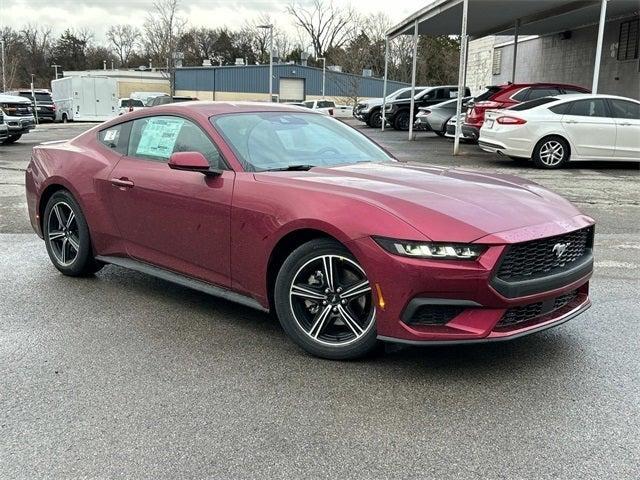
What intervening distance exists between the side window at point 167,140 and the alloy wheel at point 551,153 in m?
10.1

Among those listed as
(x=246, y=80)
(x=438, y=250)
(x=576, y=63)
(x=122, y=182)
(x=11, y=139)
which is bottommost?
(x=11, y=139)

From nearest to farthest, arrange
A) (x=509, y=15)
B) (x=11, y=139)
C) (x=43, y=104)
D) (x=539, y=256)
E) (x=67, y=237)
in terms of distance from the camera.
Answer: (x=539, y=256) < (x=67, y=237) < (x=509, y=15) < (x=11, y=139) < (x=43, y=104)

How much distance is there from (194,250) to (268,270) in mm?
683

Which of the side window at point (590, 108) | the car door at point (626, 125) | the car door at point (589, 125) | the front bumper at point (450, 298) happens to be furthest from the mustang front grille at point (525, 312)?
the car door at point (626, 125)

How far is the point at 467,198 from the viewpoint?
11.8 ft

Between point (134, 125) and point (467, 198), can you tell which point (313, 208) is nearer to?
point (467, 198)

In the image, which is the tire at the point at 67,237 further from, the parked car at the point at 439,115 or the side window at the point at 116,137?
the parked car at the point at 439,115

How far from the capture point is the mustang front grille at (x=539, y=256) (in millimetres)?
3283

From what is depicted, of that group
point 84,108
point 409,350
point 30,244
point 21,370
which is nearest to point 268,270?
point 409,350

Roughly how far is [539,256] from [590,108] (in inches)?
426

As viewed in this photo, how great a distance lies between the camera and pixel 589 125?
12969 millimetres

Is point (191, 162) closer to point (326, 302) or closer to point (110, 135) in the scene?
point (326, 302)

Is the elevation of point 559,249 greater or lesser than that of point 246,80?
lesser

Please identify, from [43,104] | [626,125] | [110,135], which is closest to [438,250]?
[110,135]
